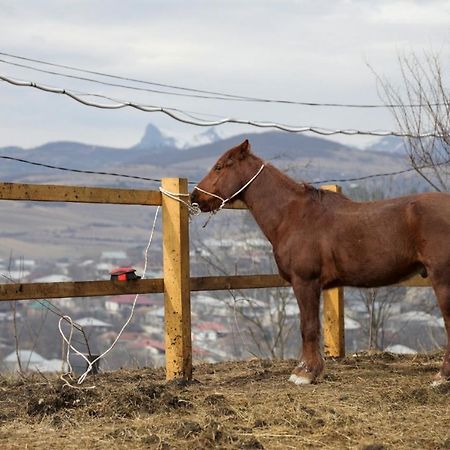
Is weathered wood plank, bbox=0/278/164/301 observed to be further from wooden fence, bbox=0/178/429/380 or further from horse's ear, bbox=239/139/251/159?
horse's ear, bbox=239/139/251/159

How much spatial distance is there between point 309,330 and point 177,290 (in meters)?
1.23

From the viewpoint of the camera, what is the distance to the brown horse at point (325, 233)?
7105 mm

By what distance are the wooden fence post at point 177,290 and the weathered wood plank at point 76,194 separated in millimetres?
229

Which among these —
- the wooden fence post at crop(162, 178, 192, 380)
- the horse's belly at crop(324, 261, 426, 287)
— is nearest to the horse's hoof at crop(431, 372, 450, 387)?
the horse's belly at crop(324, 261, 426, 287)

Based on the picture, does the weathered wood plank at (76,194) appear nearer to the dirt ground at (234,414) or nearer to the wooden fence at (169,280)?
the wooden fence at (169,280)

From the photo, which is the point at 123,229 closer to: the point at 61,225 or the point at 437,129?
the point at 61,225

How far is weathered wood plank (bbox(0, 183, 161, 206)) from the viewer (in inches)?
264

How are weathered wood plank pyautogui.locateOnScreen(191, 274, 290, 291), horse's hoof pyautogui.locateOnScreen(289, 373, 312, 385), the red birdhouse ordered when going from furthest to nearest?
weathered wood plank pyautogui.locateOnScreen(191, 274, 290, 291), the red birdhouse, horse's hoof pyautogui.locateOnScreen(289, 373, 312, 385)

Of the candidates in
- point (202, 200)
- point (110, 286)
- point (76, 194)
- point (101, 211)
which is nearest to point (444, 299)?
point (202, 200)

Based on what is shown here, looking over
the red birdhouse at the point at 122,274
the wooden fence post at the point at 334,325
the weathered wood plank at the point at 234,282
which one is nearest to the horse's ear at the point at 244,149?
the weathered wood plank at the point at 234,282

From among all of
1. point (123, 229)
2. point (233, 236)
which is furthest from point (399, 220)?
point (123, 229)

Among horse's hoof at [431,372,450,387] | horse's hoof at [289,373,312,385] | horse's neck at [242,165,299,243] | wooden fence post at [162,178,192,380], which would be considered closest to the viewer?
horse's hoof at [431,372,450,387]

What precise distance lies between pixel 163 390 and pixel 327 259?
1.98 meters

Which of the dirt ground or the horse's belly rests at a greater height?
the horse's belly
